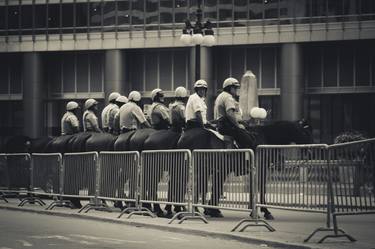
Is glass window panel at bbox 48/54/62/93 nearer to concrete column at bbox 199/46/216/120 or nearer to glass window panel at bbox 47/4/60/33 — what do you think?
glass window panel at bbox 47/4/60/33

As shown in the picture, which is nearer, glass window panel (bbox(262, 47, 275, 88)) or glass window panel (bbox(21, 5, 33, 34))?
glass window panel (bbox(262, 47, 275, 88))

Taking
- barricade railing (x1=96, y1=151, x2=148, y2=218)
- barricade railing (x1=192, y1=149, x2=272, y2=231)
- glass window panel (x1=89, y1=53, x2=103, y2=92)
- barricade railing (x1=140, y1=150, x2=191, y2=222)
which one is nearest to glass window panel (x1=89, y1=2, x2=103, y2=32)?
glass window panel (x1=89, y1=53, x2=103, y2=92)

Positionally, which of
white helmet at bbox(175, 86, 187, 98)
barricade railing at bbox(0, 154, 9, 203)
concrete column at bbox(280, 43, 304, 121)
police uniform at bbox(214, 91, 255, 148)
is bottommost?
barricade railing at bbox(0, 154, 9, 203)

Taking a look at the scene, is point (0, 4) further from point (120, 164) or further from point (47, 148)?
point (120, 164)

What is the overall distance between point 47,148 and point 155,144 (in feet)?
17.5

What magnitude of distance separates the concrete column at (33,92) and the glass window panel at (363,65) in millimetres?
23682

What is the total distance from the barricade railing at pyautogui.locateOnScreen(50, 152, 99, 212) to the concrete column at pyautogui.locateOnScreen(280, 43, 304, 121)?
45730mm

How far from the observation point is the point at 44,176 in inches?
881

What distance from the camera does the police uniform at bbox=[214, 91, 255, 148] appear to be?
58.7 ft

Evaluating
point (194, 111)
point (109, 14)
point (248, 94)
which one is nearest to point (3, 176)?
point (248, 94)

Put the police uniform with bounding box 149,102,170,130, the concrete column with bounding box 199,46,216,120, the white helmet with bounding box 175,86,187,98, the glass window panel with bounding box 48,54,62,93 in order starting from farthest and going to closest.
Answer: the glass window panel with bounding box 48,54,62,93, the concrete column with bounding box 199,46,216,120, the police uniform with bounding box 149,102,170,130, the white helmet with bounding box 175,86,187,98

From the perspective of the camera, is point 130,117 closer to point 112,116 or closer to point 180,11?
point 112,116

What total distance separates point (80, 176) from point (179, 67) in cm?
5127

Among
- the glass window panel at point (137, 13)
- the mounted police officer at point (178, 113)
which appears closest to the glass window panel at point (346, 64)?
the glass window panel at point (137, 13)
